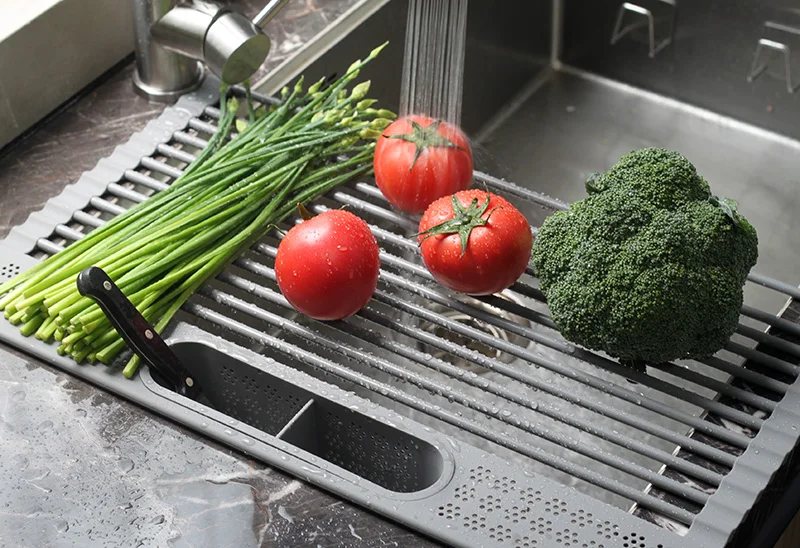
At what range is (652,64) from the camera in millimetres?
1959

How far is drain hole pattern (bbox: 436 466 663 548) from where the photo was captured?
100 centimetres

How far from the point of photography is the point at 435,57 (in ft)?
4.66

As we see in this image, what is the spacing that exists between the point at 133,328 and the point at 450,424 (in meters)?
0.37

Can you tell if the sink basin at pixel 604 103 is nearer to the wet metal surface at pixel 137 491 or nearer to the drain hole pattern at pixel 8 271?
the drain hole pattern at pixel 8 271

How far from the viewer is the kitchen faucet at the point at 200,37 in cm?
142

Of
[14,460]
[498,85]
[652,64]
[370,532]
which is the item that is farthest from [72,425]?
[652,64]

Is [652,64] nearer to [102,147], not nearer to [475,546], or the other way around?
[102,147]

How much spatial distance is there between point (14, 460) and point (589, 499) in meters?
0.61

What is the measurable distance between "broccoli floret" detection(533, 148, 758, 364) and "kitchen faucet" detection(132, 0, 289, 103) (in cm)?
51

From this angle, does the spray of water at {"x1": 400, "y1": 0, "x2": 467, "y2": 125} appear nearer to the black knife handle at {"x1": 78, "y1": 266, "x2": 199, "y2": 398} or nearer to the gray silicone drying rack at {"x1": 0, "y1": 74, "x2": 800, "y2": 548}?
the gray silicone drying rack at {"x1": 0, "y1": 74, "x2": 800, "y2": 548}

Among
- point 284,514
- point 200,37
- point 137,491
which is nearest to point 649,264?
point 284,514

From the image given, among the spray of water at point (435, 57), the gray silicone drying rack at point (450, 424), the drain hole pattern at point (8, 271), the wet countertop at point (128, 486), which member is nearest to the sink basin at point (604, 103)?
the spray of water at point (435, 57)

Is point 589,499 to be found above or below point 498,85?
above

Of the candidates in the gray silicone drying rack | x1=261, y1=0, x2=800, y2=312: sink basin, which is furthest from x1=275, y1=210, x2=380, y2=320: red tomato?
x1=261, y1=0, x2=800, y2=312: sink basin
